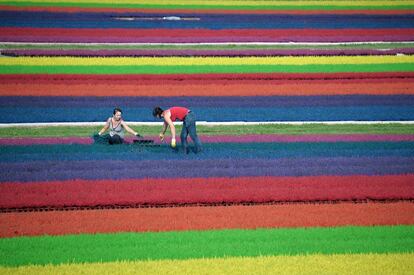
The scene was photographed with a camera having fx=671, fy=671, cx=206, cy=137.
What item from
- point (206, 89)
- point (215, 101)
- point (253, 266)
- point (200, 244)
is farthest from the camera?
point (206, 89)

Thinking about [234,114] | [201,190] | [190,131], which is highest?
[190,131]

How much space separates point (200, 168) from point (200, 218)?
2.79 metres

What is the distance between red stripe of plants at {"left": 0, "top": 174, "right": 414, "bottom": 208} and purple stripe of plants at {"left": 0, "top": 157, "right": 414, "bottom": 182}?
1.03 ft

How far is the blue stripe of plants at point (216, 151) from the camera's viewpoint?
16000 mm

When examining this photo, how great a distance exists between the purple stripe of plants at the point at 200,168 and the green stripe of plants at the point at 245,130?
267 centimetres

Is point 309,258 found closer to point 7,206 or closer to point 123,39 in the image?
point 7,206

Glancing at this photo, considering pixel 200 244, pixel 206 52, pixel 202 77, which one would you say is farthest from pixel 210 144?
pixel 206 52

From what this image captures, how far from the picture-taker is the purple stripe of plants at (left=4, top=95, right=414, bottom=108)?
67.5 feet

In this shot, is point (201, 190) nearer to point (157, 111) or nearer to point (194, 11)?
point (157, 111)

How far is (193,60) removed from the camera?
25.8m

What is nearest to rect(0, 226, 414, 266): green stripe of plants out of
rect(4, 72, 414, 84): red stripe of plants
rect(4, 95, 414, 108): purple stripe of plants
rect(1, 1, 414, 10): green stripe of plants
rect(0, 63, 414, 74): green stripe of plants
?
rect(4, 95, 414, 108): purple stripe of plants

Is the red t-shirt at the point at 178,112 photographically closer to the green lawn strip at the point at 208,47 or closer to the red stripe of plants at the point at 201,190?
the red stripe of plants at the point at 201,190

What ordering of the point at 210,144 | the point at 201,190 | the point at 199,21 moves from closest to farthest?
the point at 201,190 < the point at 210,144 < the point at 199,21

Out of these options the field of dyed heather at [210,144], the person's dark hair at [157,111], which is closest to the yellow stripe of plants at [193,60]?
the field of dyed heather at [210,144]
